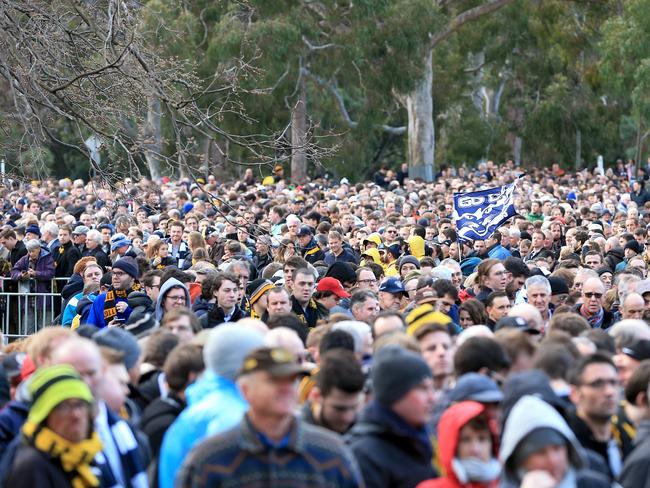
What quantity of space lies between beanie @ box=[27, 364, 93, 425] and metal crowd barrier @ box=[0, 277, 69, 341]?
37.6 ft

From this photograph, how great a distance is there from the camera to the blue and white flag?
19.1 meters

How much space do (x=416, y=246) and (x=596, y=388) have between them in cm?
1165

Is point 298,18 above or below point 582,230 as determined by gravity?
above

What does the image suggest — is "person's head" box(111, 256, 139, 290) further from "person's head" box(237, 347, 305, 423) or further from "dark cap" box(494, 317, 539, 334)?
"person's head" box(237, 347, 305, 423)

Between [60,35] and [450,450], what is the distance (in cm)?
861

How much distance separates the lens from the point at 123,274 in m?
13.0

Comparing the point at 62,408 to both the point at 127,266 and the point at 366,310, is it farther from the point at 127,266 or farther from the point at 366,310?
the point at 127,266

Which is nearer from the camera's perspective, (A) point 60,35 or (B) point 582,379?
(B) point 582,379

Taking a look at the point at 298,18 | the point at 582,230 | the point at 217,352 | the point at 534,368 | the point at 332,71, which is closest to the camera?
the point at 217,352

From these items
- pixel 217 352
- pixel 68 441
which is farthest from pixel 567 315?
pixel 68 441

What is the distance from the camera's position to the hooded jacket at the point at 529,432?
17.7 feet

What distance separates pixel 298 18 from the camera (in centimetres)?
4028

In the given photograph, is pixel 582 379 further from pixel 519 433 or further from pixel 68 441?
pixel 68 441

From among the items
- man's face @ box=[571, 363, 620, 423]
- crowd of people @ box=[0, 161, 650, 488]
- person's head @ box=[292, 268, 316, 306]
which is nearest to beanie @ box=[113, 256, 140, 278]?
crowd of people @ box=[0, 161, 650, 488]
